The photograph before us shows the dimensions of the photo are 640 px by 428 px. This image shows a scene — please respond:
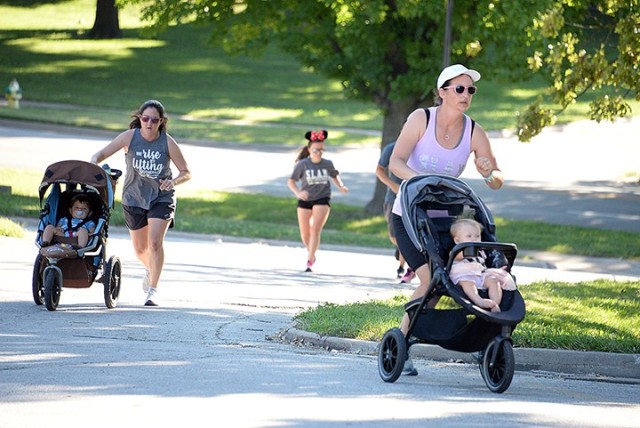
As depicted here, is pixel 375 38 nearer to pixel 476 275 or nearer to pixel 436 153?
pixel 436 153

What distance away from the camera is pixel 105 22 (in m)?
60.9

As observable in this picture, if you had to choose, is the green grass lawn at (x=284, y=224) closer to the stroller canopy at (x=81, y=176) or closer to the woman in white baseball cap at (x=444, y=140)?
the stroller canopy at (x=81, y=176)

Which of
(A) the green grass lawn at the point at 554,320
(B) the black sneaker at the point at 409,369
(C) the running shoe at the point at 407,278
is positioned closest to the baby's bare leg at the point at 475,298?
(B) the black sneaker at the point at 409,369

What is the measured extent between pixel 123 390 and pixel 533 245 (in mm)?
15586

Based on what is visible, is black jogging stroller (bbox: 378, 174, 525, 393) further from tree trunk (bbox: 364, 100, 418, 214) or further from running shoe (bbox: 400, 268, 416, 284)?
tree trunk (bbox: 364, 100, 418, 214)

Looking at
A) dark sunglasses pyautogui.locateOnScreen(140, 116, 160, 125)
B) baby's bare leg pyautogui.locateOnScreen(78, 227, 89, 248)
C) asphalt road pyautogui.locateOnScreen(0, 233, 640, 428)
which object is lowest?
asphalt road pyautogui.locateOnScreen(0, 233, 640, 428)

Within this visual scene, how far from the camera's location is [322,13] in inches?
976

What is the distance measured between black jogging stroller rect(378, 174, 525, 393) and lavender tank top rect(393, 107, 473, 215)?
1.15 feet

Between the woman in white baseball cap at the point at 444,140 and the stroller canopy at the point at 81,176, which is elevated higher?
the woman in white baseball cap at the point at 444,140

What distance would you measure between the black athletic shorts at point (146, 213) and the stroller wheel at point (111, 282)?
0.43 metres

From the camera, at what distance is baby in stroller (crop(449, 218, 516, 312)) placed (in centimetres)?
795

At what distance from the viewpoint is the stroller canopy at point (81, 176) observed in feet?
38.2

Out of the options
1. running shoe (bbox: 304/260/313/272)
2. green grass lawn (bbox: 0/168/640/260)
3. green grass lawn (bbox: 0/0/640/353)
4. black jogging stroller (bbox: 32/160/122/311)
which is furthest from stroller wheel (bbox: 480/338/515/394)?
green grass lawn (bbox: 0/168/640/260)

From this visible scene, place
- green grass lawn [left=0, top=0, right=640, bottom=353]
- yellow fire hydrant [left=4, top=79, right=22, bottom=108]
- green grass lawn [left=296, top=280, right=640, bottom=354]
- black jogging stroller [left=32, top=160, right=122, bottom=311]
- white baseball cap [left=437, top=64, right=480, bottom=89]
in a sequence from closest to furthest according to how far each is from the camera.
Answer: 1. white baseball cap [left=437, top=64, right=480, bottom=89]
2. green grass lawn [left=296, top=280, right=640, bottom=354]
3. green grass lawn [left=0, top=0, right=640, bottom=353]
4. black jogging stroller [left=32, top=160, right=122, bottom=311]
5. yellow fire hydrant [left=4, top=79, right=22, bottom=108]
